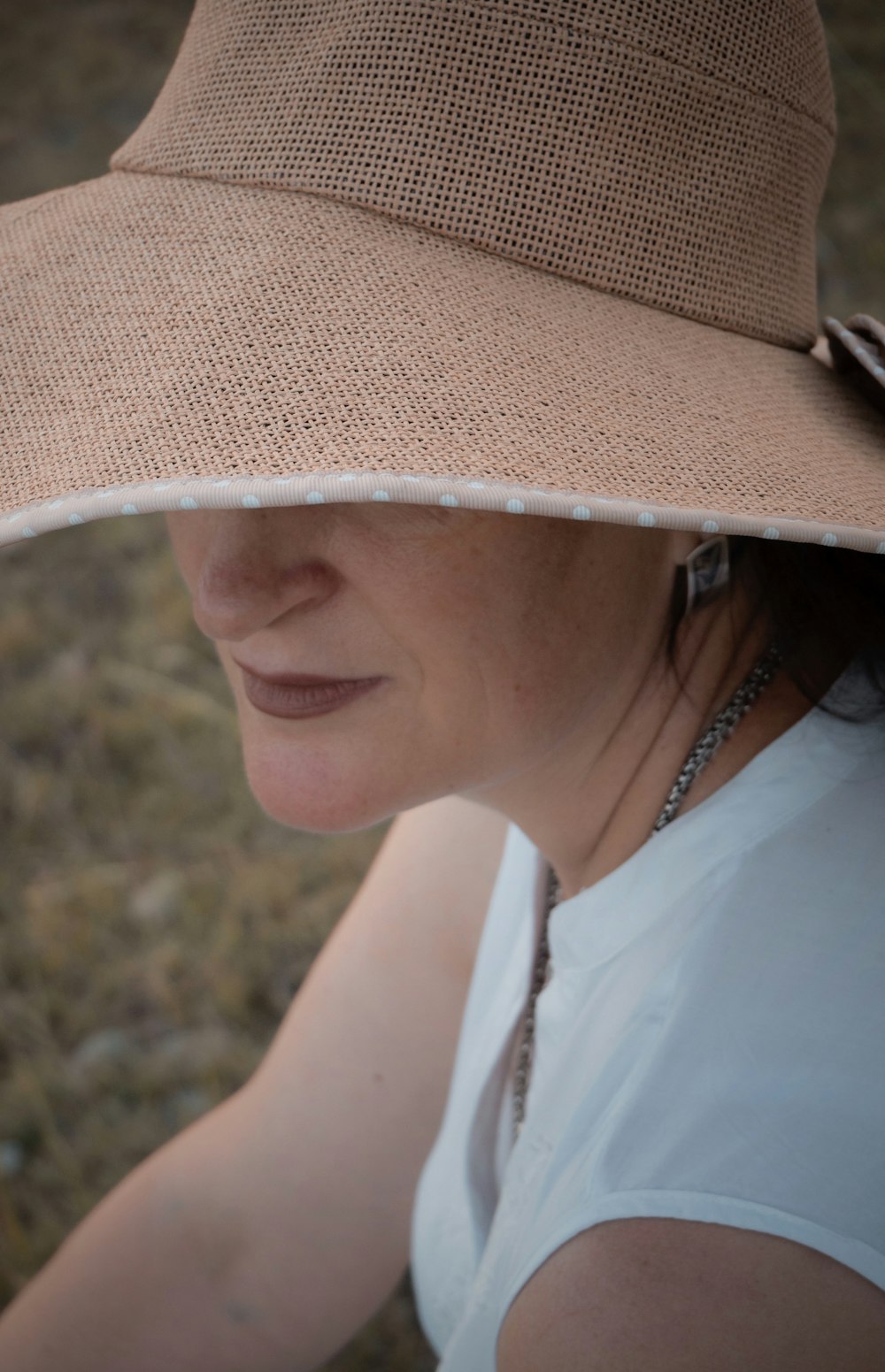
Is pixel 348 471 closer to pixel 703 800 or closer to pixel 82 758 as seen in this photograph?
pixel 703 800

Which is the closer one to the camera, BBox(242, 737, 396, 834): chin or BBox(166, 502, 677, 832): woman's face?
BBox(166, 502, 677, 832): woman's face

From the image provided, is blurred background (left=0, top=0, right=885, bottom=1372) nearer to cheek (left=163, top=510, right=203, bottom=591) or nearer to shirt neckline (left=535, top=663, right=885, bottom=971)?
shirt neckline (left=535, top=663, right=885, bottom=971)

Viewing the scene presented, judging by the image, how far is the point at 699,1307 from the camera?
776 mm

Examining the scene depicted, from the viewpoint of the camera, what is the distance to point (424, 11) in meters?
0.82

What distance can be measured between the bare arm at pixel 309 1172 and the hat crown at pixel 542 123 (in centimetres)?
93

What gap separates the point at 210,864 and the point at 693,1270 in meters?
2.00

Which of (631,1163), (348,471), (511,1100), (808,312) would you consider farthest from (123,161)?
(511,1100)

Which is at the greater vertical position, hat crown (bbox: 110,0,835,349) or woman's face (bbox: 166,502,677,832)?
hat crown (bbox: 110,0,835,349)

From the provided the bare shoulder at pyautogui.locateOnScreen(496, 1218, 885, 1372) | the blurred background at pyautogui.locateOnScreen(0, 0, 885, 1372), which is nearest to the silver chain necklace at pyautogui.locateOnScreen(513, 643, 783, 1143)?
the bare shoulder at pyautogui.locateOnScreen(496, 1218, 885, 1372)

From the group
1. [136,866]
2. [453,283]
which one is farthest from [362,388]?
[136,866]

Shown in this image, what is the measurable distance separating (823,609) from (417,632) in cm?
40

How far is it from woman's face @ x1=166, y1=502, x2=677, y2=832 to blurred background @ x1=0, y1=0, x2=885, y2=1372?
146 cm

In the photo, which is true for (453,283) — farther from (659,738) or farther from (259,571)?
(659,738)

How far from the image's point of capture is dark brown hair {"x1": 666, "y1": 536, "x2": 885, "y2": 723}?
3.49 feet
